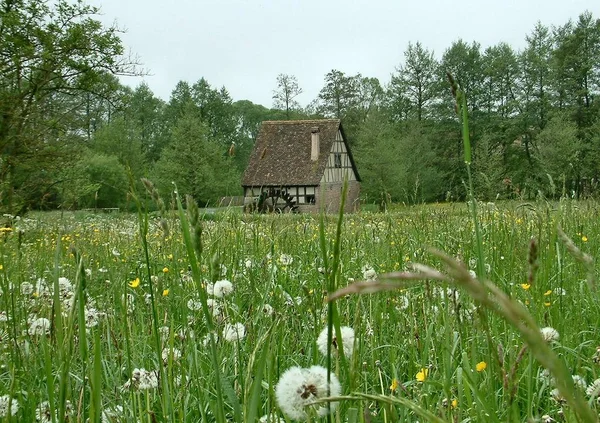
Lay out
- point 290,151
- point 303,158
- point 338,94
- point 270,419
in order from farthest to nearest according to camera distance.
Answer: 1. point 338,94
2. point 290,151
3. point 303,158
4. point 270,419

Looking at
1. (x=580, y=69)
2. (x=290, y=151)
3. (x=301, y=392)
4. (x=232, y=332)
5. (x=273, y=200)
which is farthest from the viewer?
(x=580, y=69)

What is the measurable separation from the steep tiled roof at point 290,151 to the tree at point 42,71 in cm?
2035

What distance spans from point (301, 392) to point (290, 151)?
38.2 meters

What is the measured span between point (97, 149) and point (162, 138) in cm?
938

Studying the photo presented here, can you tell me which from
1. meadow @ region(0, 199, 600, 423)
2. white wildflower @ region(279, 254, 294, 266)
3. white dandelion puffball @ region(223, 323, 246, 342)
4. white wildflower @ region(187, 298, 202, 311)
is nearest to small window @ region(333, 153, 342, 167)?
meadow @ region(0, 199, 600, 423)

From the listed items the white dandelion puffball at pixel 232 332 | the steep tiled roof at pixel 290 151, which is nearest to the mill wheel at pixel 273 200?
the white dandelion puffball at pixel 232 332

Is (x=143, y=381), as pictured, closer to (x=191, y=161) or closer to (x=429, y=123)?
(x=191, y=161)

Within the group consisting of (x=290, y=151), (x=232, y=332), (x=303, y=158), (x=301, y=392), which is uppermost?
(x=290, y=151)

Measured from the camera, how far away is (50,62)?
14914mm

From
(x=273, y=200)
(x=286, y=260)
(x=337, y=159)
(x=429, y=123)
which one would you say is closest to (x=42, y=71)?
(x=273, y=200)

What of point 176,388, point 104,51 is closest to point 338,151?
point 104,51

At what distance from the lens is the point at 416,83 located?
51.0 metres

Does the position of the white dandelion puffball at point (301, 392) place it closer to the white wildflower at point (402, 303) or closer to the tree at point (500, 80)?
the white wildflower at point (402, 303)

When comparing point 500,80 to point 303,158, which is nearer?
point 303,158
